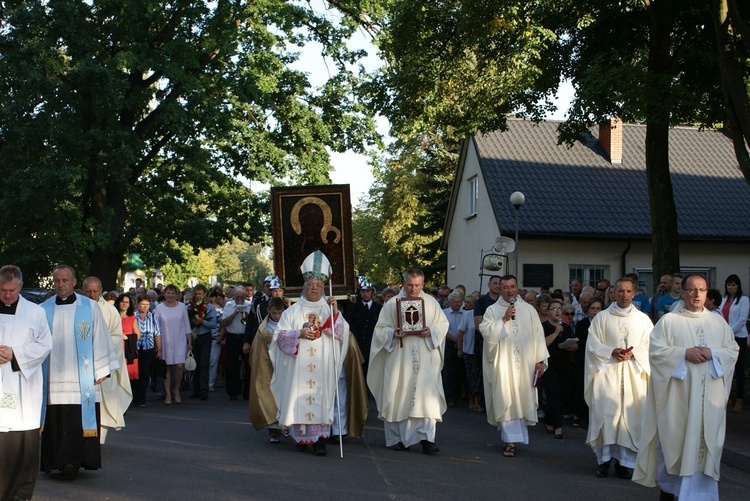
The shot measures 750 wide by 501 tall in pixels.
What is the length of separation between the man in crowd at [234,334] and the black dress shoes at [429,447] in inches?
257

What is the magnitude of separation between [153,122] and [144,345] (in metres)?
13.8

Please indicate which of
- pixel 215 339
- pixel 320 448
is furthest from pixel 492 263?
pixel 320 448

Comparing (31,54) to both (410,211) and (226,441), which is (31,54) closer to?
(226,441)

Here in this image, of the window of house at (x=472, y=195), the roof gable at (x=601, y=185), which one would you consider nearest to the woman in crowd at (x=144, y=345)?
the roof gable at (x=601, y=185)

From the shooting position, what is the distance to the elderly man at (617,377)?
10164mm

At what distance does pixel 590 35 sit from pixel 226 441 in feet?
36.1

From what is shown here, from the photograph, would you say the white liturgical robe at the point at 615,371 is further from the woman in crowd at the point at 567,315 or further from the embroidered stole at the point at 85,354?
the embroidered stole at the point at 85,354

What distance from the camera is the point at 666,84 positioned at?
15.4 metres

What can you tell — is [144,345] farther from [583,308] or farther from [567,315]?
[583,308]

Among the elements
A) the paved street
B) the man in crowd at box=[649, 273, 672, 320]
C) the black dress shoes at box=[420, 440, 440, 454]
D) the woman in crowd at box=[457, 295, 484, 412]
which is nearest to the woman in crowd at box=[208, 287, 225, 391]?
the woman in crowd at box=[457, 295, 484, 412]

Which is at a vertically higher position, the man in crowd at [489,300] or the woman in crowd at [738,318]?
the man in crowd at [489,300]

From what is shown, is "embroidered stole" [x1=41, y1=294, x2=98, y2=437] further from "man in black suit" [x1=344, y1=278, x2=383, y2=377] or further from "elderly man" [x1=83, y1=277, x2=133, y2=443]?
"man in black suit" [x1=344, y1=278, x2=383, y2=377]

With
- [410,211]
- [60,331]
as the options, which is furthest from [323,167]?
[410,211]

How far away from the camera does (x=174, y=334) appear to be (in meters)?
16.9
